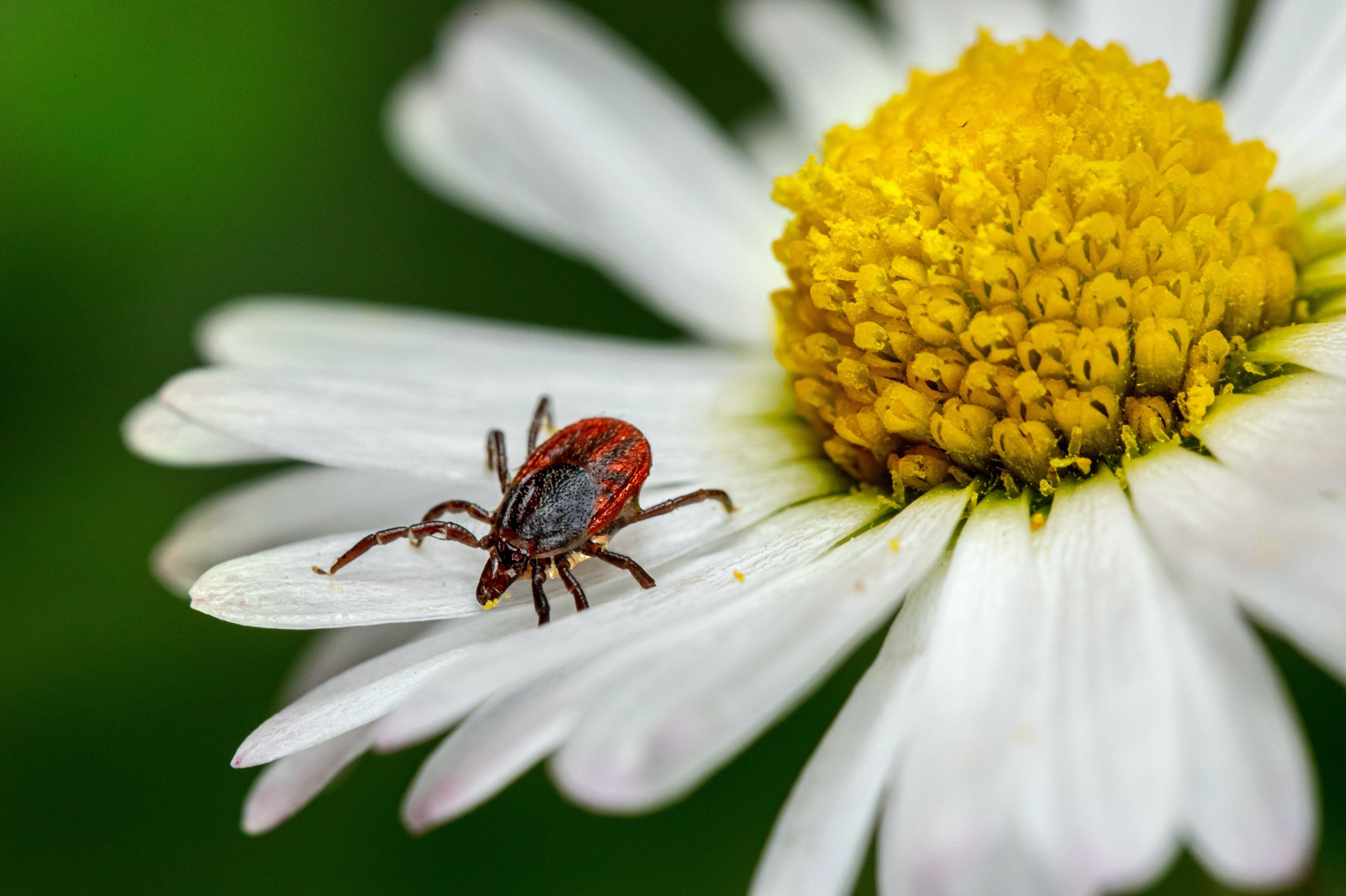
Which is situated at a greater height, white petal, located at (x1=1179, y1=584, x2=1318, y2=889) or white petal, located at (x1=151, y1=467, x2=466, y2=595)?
white petal, located at (x1=151, y1=467, x2=466, y2=595)

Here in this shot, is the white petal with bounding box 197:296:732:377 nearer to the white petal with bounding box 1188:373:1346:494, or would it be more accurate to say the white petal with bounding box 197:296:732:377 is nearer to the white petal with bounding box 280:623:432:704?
the white petal with bounding box 280:623:432:704

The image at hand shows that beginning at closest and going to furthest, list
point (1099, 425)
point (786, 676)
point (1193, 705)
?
point (1193, 705)
point (786, 676)
point (1099, 425)

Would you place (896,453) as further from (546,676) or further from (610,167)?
(610,167)

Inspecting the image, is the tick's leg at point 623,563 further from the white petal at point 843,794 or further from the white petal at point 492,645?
the white petal at point 843,794

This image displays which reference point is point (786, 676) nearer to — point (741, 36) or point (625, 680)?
point (625, 680)

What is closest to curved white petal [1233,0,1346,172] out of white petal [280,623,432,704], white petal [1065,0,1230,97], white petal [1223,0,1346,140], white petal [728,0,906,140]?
white petal [1223,0,1346,140]

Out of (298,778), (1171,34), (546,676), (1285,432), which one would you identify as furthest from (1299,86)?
(298,778)

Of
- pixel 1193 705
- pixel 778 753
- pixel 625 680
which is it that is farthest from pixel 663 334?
pixel 1193 705
